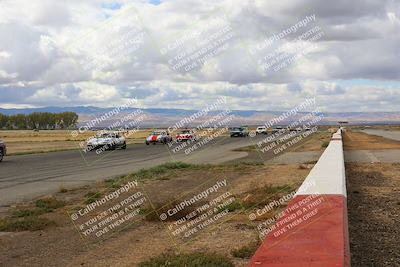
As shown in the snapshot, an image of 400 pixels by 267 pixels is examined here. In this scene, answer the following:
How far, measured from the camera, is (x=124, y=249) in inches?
280

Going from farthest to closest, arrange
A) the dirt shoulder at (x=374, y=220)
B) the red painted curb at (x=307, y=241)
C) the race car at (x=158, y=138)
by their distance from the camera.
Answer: the race car at (x=158, y=138)
the dirt shoulder at (x=374, y=220)
the red painted curb at (x=307, y=241)

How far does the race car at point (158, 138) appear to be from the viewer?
56375 millimetres

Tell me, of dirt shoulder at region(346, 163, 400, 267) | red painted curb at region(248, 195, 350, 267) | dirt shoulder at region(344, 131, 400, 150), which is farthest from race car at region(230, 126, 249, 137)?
red painted curb at region(248, 195, 350, 267)

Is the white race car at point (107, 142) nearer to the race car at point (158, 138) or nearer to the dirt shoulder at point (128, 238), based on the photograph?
the race car at point (158, 138)

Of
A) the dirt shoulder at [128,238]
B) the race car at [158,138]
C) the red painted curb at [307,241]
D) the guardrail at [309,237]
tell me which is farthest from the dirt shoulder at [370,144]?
the red painted curb at [307,241]

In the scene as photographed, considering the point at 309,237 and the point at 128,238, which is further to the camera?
the point at 128,238

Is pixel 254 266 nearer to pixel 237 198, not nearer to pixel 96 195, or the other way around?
pixel 237 198

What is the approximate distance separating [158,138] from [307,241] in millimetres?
53300

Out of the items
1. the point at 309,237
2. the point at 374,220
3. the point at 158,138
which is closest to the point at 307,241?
the point at 309,237

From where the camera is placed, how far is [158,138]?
57.1 meters

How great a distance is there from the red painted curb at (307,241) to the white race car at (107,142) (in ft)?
124

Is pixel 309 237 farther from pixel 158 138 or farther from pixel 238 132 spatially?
pixel 238 132

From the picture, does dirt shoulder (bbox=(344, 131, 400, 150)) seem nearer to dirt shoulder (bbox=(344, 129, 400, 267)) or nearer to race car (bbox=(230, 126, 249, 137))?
dirt shoulder (bbox=(344, 129, 400, 267))

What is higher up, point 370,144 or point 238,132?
point 238,132
